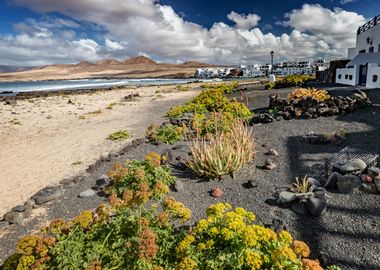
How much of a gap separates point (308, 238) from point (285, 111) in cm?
694

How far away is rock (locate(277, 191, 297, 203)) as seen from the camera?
4078mm

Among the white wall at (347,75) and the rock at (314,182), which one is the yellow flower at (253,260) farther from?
the white wall at (347,75)

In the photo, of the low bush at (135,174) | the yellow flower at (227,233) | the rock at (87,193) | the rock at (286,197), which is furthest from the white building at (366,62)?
the yellow flower at (227,233)

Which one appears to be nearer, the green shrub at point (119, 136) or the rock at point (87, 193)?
the rock at point (87, 193)

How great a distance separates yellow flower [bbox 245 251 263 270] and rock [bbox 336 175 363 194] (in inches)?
106

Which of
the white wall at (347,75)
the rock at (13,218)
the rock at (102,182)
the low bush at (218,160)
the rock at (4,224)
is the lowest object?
the rock at (4,224)

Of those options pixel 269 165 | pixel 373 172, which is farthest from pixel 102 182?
pixel 373 172

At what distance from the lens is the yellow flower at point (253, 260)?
224 cm

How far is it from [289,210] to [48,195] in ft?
13.9

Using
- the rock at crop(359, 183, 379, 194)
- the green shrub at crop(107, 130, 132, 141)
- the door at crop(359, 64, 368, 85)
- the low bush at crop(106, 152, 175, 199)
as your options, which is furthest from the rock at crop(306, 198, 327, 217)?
the door at crop(359, 64, 368, 85)

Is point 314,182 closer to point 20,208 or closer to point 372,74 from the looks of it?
point 20,208

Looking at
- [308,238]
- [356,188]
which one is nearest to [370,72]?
[356,188]

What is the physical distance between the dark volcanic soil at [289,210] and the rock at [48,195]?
129 mm

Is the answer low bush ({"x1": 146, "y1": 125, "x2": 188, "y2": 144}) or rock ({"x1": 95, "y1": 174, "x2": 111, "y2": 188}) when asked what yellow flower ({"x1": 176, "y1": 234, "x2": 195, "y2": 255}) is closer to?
rock ({"x1": 95, "y1": 174, "x2": 111, "y2": 188})
